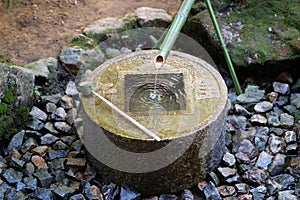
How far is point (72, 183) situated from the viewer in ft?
9.61

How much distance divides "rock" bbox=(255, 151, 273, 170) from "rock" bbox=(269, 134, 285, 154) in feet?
0.19

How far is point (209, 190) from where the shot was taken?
2898 millimetres

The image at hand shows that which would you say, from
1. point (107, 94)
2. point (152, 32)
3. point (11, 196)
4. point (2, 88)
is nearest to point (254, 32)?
point (152, 32)

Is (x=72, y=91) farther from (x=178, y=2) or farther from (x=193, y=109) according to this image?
(x=178, y=2)

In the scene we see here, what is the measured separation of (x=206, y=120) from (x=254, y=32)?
4.15 ft

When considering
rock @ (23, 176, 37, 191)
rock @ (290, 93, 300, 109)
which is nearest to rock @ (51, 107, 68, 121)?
rock @ (23, 176, 37, 191)

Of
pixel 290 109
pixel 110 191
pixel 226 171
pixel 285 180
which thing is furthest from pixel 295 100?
pixel 110 191

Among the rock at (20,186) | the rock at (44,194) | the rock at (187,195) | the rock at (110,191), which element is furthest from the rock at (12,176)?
the rock at (187,195)

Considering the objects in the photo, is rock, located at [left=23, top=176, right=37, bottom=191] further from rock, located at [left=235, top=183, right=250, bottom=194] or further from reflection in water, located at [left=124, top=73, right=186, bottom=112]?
rock, located at [left=235, top=183, right=250, bottom=194]

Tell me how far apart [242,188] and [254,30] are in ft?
4.45

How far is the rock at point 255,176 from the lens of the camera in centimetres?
297

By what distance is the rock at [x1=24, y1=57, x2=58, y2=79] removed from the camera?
360cm

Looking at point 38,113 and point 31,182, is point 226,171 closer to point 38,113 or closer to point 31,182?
point 31,182

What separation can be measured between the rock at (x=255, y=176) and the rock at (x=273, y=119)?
43 cm
